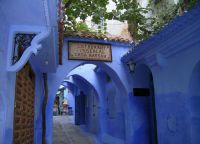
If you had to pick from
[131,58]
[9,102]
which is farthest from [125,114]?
[9,102]

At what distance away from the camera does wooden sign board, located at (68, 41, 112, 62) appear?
9375 mm

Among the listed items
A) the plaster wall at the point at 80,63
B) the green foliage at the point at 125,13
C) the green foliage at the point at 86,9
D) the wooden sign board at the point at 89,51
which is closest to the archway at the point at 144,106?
the plaster wall at the point at 80,63

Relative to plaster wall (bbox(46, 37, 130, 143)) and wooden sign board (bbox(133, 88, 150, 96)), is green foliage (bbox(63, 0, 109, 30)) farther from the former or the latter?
wooden sign board (bbox(133, 88, 150, 96))

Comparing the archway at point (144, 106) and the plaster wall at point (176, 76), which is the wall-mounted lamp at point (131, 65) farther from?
the plaster wall at point (176, 76)

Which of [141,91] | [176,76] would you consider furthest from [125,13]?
[176,76]

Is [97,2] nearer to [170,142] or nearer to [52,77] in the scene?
[52,77]

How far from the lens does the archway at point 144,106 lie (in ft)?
31.5

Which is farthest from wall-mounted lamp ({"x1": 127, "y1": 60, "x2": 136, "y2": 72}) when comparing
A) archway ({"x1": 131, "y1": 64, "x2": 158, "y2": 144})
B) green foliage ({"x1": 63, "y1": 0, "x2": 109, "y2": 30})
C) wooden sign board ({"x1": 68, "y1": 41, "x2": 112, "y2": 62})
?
green foliage ({"x1": 63, "y1": 0, "x2": 109, "y2": 30})

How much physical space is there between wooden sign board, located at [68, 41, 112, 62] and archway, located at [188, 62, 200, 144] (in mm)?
4017

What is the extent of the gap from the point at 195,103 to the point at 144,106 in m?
3.80

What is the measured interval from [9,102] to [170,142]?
15.1 feet

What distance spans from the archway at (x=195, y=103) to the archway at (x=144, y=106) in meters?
3.36

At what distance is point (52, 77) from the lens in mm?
8969

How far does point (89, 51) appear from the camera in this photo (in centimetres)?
953
